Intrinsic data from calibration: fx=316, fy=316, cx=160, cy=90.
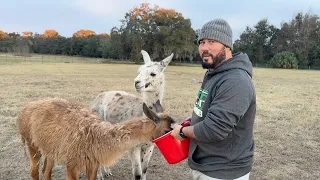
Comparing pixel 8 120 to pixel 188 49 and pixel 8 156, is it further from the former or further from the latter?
pixel 188 49

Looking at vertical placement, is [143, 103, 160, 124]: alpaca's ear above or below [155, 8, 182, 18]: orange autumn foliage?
below

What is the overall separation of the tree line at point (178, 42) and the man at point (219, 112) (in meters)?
56.7

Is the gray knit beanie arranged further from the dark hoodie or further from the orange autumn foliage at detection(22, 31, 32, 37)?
the orange autumn foliage at detection(22, 31, 32, 37)

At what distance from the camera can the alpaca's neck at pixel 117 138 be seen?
3.70 m

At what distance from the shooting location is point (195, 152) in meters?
2.97

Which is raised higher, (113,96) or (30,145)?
(113,96)

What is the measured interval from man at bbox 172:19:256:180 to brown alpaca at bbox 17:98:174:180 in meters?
0.78

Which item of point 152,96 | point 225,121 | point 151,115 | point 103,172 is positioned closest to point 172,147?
point 151,115

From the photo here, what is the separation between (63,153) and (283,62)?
66434 mm

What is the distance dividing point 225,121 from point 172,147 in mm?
754

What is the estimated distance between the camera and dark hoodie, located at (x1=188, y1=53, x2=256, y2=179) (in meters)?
2.51

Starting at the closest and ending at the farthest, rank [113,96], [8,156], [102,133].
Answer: [102,133] < [113,96] < [8,156]

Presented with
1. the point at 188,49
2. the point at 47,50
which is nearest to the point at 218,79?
the point at 188,49

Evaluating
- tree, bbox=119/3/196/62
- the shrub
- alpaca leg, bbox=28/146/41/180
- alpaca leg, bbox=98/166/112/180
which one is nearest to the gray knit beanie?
alpaca leg, bbox=28/146/41/180
